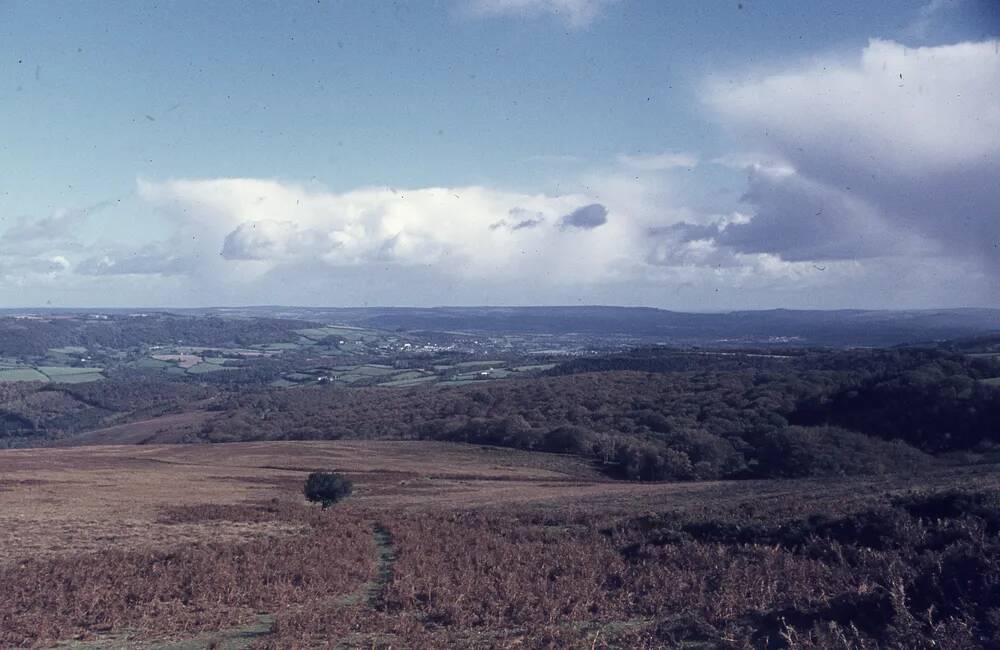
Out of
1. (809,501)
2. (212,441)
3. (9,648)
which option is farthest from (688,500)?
(212,441)

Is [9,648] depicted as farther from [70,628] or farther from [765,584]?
[765,584]

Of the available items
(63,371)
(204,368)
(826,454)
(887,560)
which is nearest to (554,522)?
(887,560)

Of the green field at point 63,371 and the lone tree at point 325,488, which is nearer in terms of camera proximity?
the lone tree at point 325,488

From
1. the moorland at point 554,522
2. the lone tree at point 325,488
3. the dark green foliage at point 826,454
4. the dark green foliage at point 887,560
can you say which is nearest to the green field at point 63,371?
the moorland at point 554,522

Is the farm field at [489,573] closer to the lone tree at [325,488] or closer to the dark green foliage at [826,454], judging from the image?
the lone tree at [325,488]

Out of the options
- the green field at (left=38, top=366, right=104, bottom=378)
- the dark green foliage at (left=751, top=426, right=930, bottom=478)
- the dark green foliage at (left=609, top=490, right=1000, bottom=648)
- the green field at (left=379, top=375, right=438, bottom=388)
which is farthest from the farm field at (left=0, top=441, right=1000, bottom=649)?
the green field at (left=38, top=366, right=104, bottom=378)

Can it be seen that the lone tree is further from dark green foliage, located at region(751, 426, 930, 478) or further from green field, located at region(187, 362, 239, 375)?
green field, located at region(187, 362, 239, 375)
